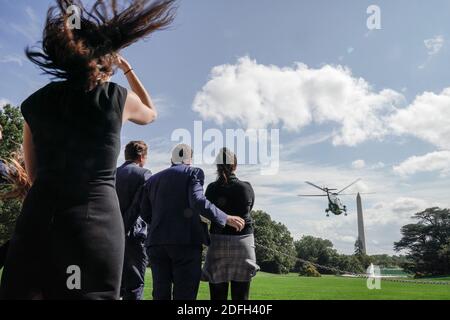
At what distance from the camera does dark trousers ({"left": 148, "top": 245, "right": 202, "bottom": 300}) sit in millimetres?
4707

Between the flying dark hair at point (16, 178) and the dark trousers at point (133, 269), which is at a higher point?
the flying dark hair at point (16, 178)

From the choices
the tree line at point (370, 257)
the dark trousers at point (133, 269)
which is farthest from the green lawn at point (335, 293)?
the tree line at point (370, 257)

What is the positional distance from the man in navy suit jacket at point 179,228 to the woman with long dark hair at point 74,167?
2.99 m

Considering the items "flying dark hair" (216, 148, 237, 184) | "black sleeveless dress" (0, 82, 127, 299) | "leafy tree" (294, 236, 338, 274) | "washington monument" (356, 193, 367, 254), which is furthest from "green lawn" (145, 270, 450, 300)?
"washington monument" (356, 193, 367, 254)

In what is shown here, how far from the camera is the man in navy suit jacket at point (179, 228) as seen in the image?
188 inches

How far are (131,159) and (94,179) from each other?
421 centimetres

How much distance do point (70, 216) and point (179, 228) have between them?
10.7 ft

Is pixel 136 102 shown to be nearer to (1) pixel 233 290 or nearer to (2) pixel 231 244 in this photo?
(2) pixel 231 244

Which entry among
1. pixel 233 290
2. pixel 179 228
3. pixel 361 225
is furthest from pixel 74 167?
pixel 361 225

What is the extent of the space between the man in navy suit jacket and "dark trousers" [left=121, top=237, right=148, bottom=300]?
66 centimetres

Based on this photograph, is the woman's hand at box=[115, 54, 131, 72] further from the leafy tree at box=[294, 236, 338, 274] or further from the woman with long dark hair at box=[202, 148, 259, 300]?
the leafy tree at box=[294, 236, 338, 274]

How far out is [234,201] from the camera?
5512mm

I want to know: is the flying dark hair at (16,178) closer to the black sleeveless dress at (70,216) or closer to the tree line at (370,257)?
the black sleeveless dress at (70,216)

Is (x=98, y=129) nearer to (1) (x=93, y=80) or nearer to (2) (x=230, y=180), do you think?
(1) (x=93, y=80)
